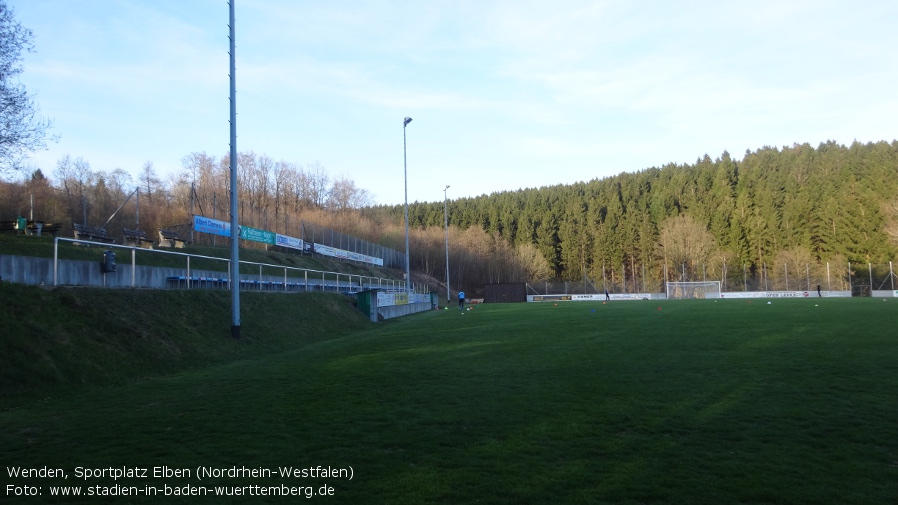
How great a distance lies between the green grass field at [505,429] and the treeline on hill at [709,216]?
76966mm

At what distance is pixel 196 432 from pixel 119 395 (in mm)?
3946

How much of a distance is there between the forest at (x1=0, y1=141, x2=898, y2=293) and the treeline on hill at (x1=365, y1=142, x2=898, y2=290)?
0.23m

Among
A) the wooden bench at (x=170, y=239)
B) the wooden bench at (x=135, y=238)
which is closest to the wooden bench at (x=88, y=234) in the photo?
the wooden bench at (x=135, y=238)

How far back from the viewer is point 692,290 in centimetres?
7456

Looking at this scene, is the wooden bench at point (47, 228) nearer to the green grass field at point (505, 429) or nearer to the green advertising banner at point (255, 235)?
the green advertising banner at point (255, 235)

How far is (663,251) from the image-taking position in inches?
3935

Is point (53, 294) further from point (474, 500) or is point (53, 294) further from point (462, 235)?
point (462, 235)

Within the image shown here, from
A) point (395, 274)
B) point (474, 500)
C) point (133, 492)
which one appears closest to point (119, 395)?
point (133, 492)

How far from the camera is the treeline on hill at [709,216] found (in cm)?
8684

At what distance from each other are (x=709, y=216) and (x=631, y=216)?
15.1 metres

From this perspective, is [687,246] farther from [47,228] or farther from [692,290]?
[47,228]

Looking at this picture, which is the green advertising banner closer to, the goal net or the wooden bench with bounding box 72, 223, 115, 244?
the wooden bench with bounding box 72, 223, 115, 244

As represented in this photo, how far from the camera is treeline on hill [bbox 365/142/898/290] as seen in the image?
8684cm

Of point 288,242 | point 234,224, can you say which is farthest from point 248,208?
point 234,224
